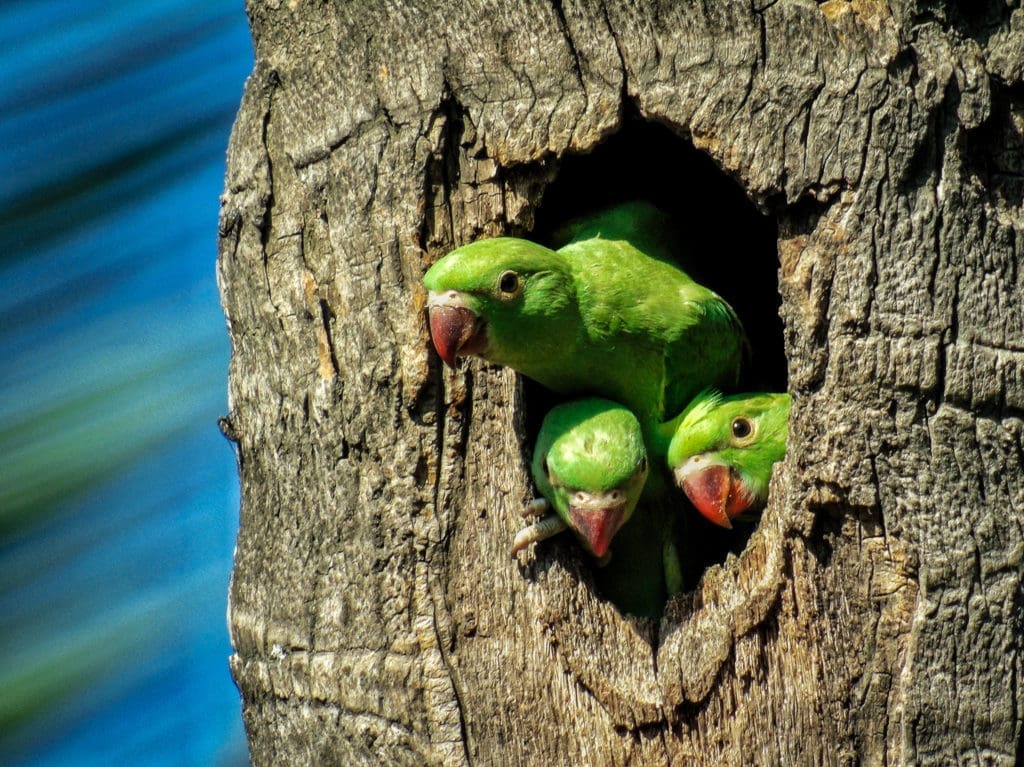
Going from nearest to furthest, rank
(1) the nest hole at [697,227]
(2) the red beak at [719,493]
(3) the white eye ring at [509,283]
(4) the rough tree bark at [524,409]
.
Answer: (4) the rough tree bark at [524,409]
(3) the white eye ring at [509,283]
(2) the red beak at [719,493]
(1) the nest hole at [697,227]

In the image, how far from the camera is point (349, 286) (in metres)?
3.45

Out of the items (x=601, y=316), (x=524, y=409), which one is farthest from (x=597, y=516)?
(x=601, y=316)

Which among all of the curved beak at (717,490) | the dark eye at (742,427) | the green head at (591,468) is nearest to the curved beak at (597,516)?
the green head at (591,468)

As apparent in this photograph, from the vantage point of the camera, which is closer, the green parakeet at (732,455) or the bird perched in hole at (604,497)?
the bird perched in hole at (604,497)

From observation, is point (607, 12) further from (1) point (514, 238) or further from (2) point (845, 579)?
(2) point (845, 579)

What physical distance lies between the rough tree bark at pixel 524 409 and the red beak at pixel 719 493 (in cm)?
47

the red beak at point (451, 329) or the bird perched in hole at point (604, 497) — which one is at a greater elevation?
the red beak at point (451, 329)

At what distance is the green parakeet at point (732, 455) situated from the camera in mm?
3688

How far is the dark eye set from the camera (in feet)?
12.2

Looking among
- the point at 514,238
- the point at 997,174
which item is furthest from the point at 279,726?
the point at 997,174

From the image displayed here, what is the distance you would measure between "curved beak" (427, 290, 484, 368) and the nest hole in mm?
592

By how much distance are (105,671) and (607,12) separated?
151 inches

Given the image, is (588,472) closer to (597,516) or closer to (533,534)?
(597,516)

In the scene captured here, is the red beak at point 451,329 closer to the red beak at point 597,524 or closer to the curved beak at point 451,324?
the curved beak at point 451,324
